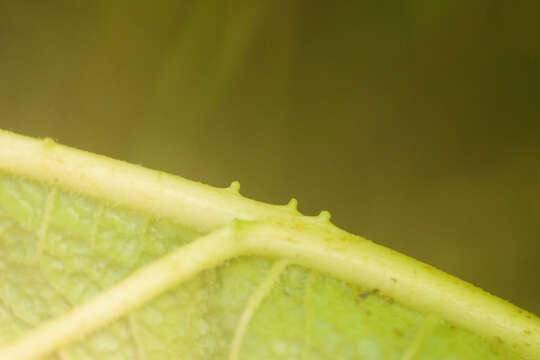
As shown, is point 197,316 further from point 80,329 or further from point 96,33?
point 96,33

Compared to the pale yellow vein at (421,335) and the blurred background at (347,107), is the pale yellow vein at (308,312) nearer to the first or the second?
the pale yellow vein at (421,335)

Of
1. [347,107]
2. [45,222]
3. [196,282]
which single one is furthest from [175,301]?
[347,107]

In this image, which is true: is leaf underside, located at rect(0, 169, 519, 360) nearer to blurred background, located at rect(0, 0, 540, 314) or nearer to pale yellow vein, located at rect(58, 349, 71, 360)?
pale yellow vein, located at rect(58, 349, 71, 360)

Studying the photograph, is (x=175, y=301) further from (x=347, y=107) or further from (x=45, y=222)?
(x=347, y=107)

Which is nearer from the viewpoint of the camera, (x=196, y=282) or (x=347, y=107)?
(x=196, y=282)

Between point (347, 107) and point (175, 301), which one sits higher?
point (347, 107)

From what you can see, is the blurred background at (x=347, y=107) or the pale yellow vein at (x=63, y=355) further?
the blurred background at (x=347, y=107)

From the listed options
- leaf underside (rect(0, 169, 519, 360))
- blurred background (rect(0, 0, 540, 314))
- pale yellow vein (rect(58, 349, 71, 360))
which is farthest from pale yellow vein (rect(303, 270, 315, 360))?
blurred background (rect(0, 0, 540, 314))

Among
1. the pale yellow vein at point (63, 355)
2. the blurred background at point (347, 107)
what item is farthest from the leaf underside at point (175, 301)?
the blurred background at point (347, 107)

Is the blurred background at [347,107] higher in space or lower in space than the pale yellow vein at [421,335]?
higher
